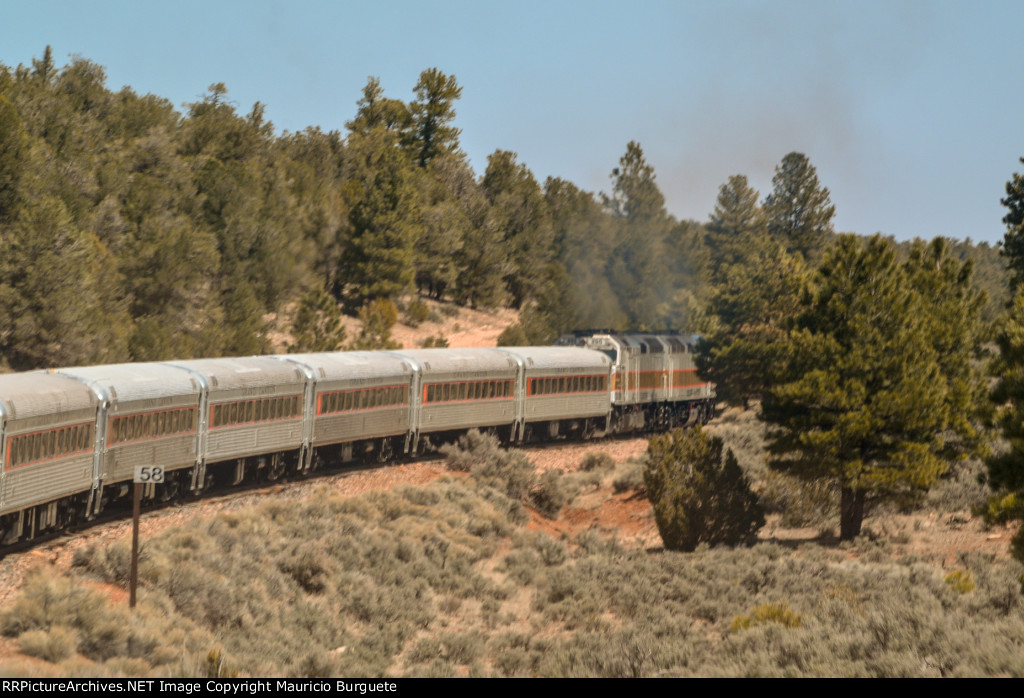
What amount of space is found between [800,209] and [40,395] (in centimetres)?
9550

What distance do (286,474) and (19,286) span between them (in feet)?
43.4

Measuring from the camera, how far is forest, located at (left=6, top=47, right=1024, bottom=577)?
2664cm

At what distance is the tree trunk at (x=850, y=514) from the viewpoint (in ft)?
90.2

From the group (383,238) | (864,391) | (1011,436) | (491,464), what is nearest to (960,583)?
(1011,436)

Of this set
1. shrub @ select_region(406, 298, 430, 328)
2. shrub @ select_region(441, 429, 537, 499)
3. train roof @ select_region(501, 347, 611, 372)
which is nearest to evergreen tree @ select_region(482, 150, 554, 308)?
shrub @ select_region(406, 298, 430, 328)

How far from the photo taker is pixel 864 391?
26.3 meters

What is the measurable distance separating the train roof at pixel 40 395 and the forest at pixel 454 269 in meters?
16.0

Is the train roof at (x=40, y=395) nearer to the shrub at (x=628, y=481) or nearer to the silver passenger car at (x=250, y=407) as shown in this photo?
the silver passenger car at (x=250, y=407)

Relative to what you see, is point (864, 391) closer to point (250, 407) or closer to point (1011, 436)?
point (1011, 436)

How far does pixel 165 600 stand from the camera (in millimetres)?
17594

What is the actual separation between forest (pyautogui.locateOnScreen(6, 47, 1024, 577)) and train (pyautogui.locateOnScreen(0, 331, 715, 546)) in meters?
5.56

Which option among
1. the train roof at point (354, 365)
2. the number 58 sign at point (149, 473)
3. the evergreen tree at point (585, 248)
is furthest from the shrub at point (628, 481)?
the evergreen tree at point (585, 248)
